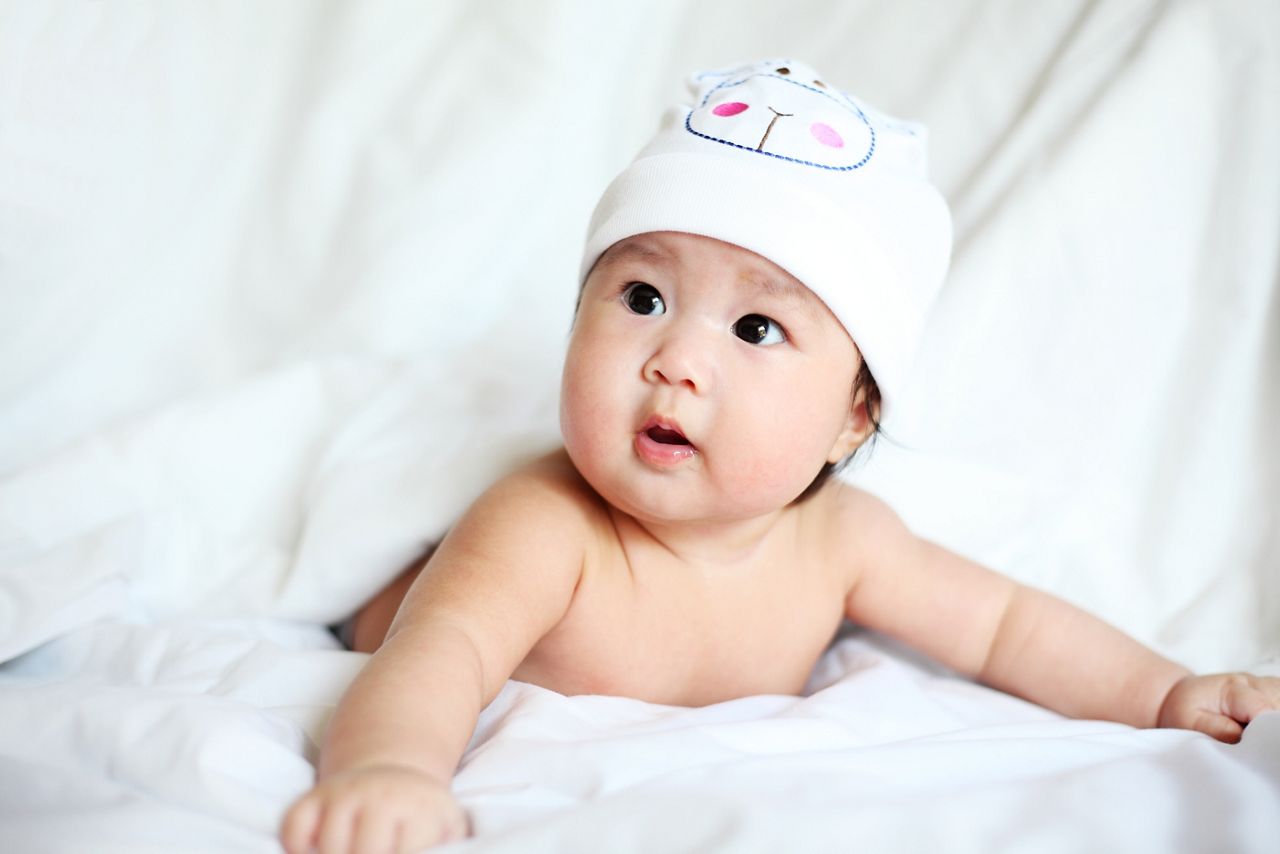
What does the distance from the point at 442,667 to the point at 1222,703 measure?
75cm

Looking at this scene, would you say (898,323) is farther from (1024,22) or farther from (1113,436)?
(1024,22)

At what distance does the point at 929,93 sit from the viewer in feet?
5.68

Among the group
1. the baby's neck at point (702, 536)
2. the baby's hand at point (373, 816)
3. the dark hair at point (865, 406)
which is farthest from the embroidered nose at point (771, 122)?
the baby's hand at point (373, 816)

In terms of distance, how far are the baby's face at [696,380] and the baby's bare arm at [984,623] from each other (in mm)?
281

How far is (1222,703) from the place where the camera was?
1184mm

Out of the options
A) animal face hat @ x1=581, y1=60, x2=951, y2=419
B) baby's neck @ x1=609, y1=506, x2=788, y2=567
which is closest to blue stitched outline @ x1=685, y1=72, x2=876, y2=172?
animal face hat @ x1=581, y1=60, x2=951, y2=419

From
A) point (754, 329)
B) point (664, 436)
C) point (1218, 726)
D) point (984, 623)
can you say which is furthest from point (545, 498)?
point (1218, 726)

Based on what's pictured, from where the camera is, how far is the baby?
104 cm

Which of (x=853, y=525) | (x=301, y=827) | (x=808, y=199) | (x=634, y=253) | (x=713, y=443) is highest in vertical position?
(x=808, y=199)

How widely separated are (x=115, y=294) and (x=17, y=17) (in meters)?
0.33

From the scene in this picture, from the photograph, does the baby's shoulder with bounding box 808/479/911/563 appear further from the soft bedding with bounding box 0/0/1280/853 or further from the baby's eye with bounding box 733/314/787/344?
the baby's eye with bounding box 733/314/787/344

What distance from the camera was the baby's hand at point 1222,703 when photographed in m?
1.16

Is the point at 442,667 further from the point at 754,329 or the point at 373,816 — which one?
the point at 754,329

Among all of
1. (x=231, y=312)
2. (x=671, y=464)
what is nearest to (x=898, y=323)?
(x=671, y=464)
